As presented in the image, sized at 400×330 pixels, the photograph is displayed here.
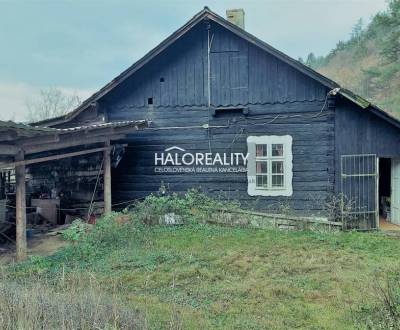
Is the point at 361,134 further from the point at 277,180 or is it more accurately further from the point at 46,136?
the point at 46,136

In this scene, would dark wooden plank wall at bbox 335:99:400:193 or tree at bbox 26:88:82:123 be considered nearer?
dark wooden plank wall at bbox 335:99:400:193

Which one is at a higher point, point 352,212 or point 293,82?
point 293,82

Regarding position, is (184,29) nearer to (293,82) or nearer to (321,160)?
(293,82)

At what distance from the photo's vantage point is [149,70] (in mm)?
12938

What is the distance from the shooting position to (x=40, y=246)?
9789 mm

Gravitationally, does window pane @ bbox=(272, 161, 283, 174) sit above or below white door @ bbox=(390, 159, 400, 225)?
above

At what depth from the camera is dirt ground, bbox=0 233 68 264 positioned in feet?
29.3

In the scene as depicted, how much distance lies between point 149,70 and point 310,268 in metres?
8.34

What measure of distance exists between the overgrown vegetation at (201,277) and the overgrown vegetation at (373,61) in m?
21.3

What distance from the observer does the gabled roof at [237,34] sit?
1101 centimetres

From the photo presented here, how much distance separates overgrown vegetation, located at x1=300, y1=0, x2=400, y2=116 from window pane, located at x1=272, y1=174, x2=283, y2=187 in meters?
18.3

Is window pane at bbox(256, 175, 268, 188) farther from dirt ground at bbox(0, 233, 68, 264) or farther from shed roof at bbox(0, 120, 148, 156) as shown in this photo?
dirt ground at bbox(0, 233, 68, 264)

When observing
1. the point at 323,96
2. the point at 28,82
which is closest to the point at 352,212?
the point at 323,96

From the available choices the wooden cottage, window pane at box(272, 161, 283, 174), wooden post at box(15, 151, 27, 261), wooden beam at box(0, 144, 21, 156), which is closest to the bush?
the wooden cottage
